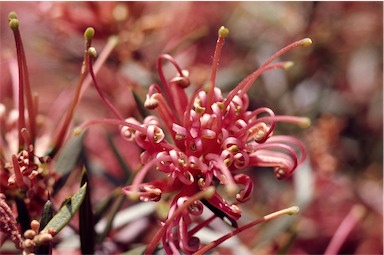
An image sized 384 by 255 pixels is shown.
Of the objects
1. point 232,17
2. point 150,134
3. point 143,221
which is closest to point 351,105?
point 232,17

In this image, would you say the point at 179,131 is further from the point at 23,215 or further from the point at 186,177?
the point at 23,215

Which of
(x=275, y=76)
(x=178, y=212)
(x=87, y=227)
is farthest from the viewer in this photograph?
(x=275, y=76)

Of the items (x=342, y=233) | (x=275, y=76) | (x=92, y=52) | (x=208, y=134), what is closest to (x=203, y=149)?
(x=208, y=134)

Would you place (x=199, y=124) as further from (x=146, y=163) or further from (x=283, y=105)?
(x=283, y=105)

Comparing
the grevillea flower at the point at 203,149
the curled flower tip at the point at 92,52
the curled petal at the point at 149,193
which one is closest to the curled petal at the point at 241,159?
the grevillea flower at the point at 203,149

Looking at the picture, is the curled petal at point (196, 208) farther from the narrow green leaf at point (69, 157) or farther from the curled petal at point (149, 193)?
the narrow green leaf at point (69, 157)

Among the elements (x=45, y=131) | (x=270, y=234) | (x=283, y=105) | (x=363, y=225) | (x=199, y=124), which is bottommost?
(x=363, y=225)

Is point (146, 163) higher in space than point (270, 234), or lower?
higher
